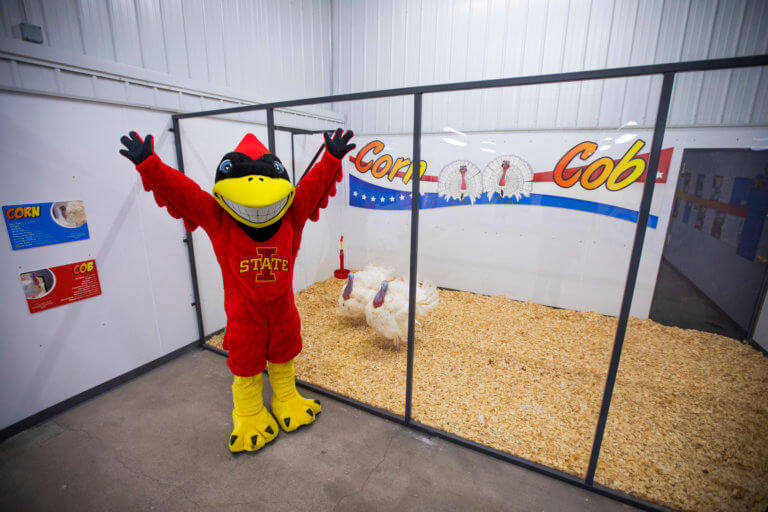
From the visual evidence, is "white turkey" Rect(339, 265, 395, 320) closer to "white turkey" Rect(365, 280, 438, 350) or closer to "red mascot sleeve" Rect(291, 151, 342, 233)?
"white turkey" Rect(365, 280, 438, 350)

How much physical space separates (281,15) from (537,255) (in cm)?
394

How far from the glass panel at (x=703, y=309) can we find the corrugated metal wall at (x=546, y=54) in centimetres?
4

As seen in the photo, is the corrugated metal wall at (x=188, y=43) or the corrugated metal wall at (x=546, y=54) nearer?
the corrugated metal wall at (x=188, y=43)

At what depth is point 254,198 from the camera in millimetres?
1619

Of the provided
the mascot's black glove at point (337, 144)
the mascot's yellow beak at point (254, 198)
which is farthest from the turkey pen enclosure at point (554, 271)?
the mascot's yellow beak at point (254, 198)

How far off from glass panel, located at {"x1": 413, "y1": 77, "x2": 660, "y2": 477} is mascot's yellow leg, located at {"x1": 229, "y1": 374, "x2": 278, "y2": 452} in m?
1.03

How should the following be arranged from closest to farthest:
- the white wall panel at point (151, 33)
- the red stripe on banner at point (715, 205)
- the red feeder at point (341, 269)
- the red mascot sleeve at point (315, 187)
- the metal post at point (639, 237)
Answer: the metal post at point (639, 237)
the red mascot sleeve at point (315, 187)
the white wall panel at point (151, 33)
the red stripe on banner at point (715, 205)
the red feeder at point (341, 269)

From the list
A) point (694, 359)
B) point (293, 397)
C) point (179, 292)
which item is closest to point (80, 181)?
point (179, 292)

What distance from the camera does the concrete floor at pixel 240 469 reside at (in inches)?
66.4

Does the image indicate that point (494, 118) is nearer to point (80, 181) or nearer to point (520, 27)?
point (520, 27)

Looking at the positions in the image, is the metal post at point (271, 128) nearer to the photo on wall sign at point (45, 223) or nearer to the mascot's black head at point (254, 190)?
the mascot's black head at point (254, 190)

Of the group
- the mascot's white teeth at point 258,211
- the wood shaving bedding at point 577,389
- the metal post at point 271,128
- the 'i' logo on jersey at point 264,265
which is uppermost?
the metal post at point 271,128

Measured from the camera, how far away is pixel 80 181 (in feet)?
7.27

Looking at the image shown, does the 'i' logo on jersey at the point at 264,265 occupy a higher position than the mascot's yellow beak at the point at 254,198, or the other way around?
the mascot's yellow beak at the point at 254,198
